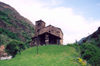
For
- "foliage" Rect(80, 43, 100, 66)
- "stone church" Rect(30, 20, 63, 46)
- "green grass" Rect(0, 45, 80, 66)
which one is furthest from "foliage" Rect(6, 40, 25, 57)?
"foliage" Rect(80, 43, 100, 66)

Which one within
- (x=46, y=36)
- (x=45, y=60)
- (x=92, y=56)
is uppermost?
(x=46, y=36)

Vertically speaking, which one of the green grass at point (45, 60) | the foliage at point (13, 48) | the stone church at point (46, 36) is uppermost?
the stone church at point (46, 36)

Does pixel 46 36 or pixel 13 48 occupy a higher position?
pixel 46 36

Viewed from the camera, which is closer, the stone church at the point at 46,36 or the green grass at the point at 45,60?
the green grass at the point at 45,60

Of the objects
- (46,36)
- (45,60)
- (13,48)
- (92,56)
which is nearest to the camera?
(45,60)

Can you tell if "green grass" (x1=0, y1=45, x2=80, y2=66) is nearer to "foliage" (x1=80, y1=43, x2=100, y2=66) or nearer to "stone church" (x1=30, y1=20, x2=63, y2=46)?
"foliage" (x1=80, y1=43, x2=100, y2=66)

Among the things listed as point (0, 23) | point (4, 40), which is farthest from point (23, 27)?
point (4, 40)

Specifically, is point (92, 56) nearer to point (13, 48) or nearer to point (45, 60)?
point (45, 60)

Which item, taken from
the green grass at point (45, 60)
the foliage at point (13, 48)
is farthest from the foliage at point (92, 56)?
the foliage at point (13, 48)

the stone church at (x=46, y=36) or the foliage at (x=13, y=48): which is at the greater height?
the stone church at (x=46, y=36)

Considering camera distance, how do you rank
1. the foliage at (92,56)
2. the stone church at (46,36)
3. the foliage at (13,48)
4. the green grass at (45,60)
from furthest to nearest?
1. the stone church at (46,36)
2. the foliage at (13,48)
3. the foliage at (92,56)
4. the green grass at (45,60)

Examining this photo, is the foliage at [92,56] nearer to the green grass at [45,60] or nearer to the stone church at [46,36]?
the green grass at [45,60]

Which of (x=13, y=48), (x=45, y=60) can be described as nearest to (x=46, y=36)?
(x=13, y=48)

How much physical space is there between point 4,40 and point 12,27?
37349 millimetres
